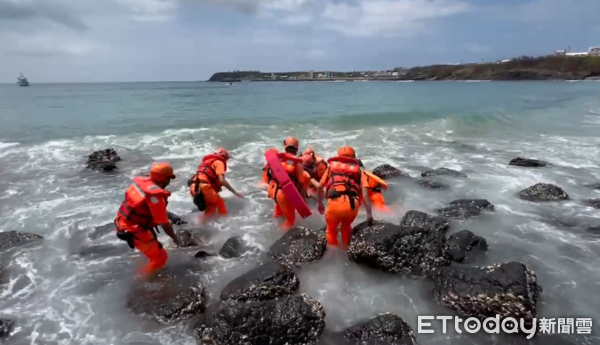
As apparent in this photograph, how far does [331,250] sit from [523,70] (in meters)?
134

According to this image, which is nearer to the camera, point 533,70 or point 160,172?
point 160,172

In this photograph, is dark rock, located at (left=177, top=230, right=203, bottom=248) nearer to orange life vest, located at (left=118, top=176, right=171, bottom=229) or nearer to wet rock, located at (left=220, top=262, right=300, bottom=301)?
orange life vest, located at (left=118, top=176, right=171, bottom=229)

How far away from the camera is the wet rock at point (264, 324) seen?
16.9 feet

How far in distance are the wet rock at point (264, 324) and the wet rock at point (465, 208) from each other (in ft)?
18.3

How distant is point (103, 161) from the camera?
592 inches

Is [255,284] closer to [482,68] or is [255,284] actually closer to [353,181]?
[353,181]

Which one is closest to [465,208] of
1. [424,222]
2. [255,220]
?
[424,222]

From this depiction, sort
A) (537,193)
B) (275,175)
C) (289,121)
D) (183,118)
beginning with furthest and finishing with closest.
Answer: (183,118) < (289,121) < (537,193) < (275,175)

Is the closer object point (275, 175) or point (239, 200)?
point (275, 175)

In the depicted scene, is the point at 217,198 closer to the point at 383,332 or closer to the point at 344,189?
the point at 344,189

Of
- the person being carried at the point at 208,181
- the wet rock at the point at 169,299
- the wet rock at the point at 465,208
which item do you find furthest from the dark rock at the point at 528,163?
the wet rock at the point at 169,299

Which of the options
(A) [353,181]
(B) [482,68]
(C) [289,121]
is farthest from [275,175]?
(B) [482,68]

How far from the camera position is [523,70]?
118812mm

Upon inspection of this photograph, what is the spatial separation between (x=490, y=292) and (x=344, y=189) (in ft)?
9.43
